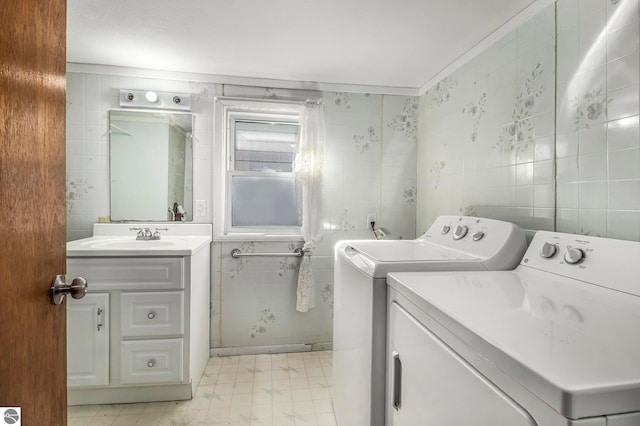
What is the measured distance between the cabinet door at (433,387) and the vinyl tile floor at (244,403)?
904 millimetres

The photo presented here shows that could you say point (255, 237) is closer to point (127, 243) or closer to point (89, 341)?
point (127, 243)

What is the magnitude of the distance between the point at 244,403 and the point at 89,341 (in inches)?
36.3

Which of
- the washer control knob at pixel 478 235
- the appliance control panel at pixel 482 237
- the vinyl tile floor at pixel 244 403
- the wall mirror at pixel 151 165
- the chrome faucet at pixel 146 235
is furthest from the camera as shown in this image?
the wall mirror at pixel 151 165

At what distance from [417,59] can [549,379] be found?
6.76 feet

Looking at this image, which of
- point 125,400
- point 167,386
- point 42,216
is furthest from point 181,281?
point 42,216

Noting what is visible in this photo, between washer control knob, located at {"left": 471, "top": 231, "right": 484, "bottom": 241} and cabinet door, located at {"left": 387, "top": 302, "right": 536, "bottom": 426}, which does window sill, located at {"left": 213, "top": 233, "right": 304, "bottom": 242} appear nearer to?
washer control knob, located at {"left": 471, "top": 231, "right": 484, "bottom": 241}

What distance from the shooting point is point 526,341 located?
1.88ft

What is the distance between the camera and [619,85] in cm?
107

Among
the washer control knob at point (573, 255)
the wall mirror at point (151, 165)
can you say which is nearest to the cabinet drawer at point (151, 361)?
the wall mirror at point (151, 165)

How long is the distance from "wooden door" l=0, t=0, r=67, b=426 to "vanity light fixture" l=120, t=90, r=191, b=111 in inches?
65.2

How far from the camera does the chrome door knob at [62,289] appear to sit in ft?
2.30

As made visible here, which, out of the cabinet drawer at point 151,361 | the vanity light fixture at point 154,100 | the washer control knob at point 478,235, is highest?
the vanity light fixture at point 154,100

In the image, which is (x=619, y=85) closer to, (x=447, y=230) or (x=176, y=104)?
(x=447, y=230)

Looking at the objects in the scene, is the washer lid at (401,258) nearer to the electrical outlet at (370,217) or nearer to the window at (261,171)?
the electrical outlet at (370,217)
